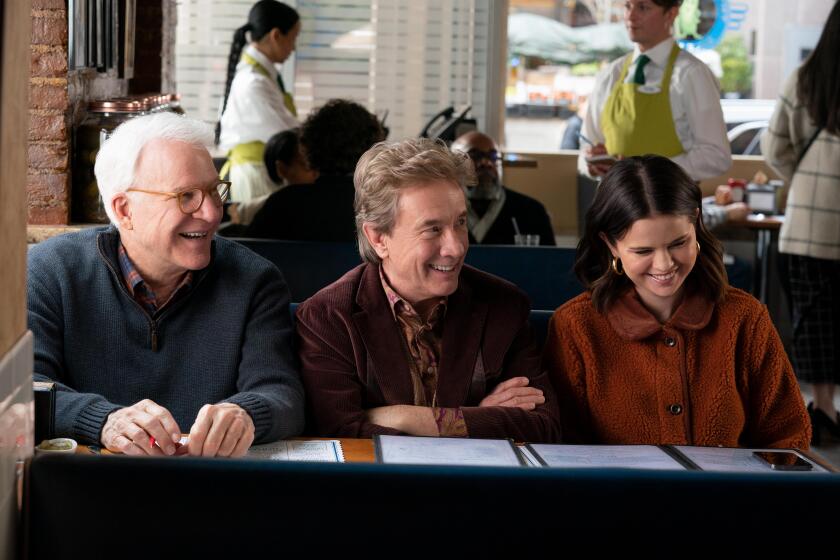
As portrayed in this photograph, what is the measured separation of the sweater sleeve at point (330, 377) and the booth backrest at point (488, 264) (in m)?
1.09

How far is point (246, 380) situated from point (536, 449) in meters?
0.60

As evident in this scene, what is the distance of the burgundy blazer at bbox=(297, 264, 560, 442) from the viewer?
222 centimetres

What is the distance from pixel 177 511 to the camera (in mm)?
1366

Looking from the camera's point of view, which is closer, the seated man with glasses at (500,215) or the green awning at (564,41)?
the seated man with glasses at (500,215)

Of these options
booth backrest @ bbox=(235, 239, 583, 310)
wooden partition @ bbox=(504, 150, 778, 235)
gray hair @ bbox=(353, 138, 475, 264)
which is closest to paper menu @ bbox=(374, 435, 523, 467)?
gray hair @ bbox=(353, 138, 475, 264)

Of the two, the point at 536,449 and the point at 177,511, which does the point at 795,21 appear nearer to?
the point at 536,449

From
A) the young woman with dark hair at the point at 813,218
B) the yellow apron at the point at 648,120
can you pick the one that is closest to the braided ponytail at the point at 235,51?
the yellow apron at the point at 648,120

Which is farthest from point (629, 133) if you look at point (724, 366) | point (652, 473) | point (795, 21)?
point (795, 21)

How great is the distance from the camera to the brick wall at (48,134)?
3395mm

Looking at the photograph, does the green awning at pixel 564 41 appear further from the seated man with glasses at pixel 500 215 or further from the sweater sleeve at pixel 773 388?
the sweater sleeve at pixel 773 388

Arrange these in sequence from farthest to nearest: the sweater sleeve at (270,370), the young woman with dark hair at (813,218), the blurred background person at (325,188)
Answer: the young woman with dark hair at (813,218)
the blurred background person at (325,188)
the sweater sleeve at (270,370)

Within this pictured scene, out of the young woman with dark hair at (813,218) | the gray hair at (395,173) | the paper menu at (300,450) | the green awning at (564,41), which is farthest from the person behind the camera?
the green awning at (564,41)

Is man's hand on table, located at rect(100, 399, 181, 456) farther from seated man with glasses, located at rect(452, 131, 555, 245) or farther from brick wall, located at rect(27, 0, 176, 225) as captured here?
seated man with glasses, located at rect(452, 131, 555, 245)

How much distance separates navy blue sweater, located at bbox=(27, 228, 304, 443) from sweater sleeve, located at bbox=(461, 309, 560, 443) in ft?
1.14
